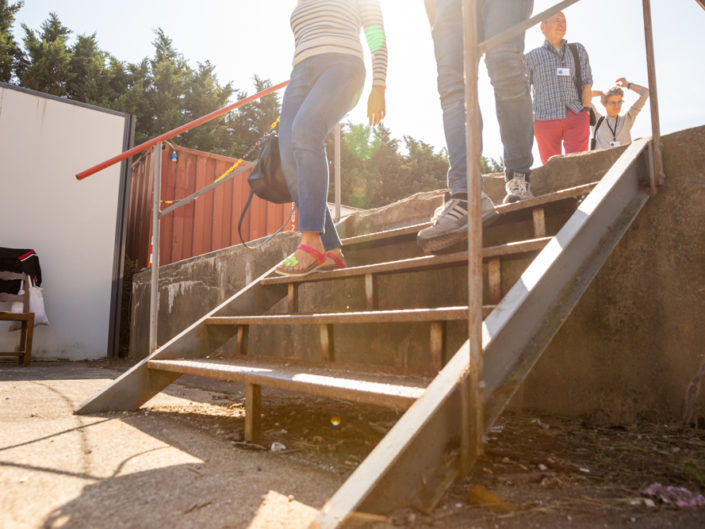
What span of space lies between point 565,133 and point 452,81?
199 cm

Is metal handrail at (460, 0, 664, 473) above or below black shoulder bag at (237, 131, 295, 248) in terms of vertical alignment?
below

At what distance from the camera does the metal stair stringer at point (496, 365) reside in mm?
827

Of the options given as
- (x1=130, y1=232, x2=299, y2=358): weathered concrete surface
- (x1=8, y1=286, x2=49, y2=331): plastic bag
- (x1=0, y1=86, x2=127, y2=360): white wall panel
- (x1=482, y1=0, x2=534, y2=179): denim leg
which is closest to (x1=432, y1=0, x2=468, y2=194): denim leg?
(x1=482, y1=0, x2=534, y2=179): denim leg

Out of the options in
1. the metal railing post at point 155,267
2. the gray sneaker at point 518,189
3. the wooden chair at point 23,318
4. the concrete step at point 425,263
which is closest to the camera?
the concrete step at point 425,263

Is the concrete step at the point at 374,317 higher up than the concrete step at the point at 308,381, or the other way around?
the concrete step at the point at 374,317

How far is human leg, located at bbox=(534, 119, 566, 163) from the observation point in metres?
3.34

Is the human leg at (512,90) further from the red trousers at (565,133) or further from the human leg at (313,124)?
the red trousers at (565,133)

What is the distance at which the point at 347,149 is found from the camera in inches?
693

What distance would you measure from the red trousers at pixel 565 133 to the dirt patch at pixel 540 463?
2.33m

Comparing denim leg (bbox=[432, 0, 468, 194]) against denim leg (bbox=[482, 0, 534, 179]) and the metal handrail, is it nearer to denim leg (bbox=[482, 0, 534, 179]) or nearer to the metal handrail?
denim leg (bbox=[482, 0, 534, 179])

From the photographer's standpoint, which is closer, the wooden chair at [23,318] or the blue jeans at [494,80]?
the blue jeans at [494,80]

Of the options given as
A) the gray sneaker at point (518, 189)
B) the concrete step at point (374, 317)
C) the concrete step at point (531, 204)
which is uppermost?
the gray sneaker at point (518, 189)

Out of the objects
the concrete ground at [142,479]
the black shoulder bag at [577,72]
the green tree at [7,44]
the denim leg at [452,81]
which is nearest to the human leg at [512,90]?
the denim leg at [452,81]

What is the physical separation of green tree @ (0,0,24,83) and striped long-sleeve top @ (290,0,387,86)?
15.1 meters
